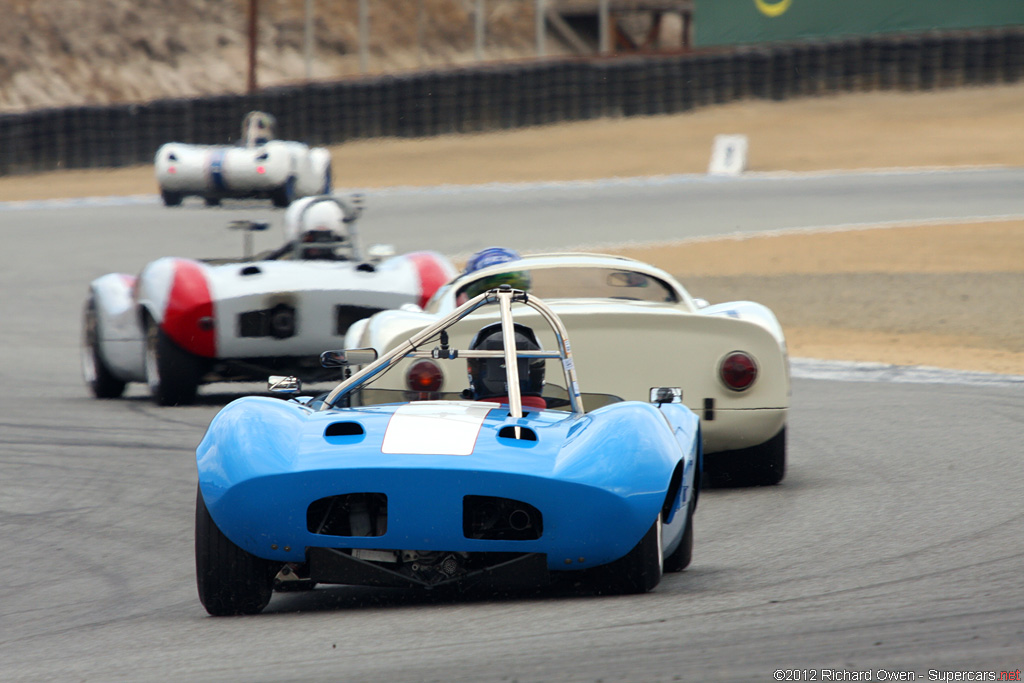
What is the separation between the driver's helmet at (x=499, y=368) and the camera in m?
5.19

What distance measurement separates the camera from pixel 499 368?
5.20m

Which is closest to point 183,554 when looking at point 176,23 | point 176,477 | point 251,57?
point 176,477

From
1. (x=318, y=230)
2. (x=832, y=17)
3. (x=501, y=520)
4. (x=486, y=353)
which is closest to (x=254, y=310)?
(x=318, y=230)

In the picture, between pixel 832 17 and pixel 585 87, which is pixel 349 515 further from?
pixel 832 17

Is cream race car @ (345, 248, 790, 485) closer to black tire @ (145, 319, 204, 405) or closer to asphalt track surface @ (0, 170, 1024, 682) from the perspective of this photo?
asphalt track surface @ (0, 170, 1024, 682)

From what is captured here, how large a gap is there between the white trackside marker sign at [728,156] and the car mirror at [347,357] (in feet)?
75.0

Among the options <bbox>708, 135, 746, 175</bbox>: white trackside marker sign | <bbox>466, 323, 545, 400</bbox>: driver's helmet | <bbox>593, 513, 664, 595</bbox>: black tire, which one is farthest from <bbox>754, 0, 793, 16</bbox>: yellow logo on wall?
<bbox>593, 513, 664, 595</bbox>: black tire

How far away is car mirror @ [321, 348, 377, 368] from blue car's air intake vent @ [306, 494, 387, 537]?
0.89 meters

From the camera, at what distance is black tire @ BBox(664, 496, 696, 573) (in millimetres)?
4785

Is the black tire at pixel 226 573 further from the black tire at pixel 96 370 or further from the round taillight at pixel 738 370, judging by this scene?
the black tire at pixel 96 370

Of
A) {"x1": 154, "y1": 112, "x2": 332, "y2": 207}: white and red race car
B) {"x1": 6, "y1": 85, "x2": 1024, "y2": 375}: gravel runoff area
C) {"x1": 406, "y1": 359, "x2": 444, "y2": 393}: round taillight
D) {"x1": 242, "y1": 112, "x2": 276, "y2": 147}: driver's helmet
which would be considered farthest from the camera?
{"x1": 242, "y1": 112, "x2": 276, "y2": 147}: driver's helmet

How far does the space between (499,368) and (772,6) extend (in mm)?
33939

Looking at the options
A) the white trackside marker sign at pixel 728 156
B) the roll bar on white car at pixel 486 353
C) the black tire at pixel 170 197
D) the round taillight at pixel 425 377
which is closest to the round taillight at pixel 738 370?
the round taillight at pixel 425 377

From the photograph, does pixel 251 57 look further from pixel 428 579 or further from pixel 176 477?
pixel 428 579
